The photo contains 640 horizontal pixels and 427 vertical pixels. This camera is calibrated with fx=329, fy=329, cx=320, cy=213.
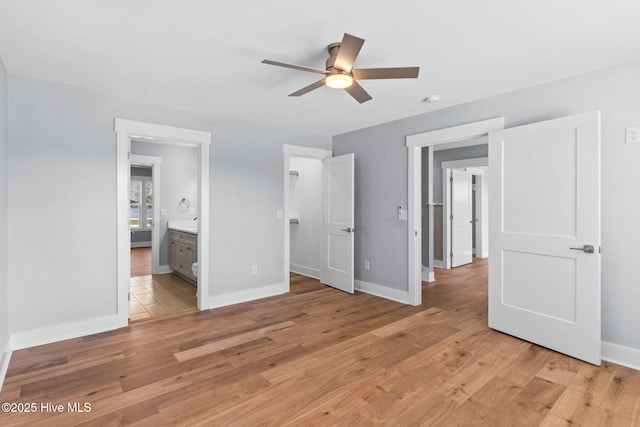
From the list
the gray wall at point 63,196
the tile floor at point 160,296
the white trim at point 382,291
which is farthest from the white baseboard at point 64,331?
the white trim at point 382,291

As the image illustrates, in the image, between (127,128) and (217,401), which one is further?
(127,128)

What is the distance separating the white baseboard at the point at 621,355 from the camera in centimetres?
256

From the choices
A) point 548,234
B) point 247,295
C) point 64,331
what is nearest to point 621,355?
point 548,234

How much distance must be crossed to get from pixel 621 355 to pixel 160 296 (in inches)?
196

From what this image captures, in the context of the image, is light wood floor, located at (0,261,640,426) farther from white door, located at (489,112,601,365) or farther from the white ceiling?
the white ceiling

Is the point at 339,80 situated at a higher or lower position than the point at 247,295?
higher

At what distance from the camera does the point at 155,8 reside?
1.90 m

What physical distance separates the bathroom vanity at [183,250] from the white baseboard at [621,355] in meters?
4.73

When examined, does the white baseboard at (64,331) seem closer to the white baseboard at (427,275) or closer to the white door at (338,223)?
the white door at (338,223)

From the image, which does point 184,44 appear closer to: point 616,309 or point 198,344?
point 198,344

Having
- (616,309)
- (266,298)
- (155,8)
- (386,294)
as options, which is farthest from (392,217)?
(155,8)

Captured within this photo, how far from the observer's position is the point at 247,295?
4.31m

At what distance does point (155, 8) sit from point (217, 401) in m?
2.41

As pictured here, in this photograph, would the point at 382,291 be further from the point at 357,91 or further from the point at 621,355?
the point at 357,91
